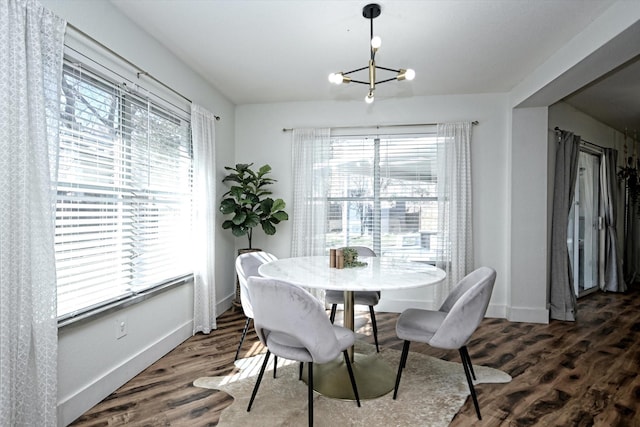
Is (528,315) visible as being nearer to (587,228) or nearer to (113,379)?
(587,228)

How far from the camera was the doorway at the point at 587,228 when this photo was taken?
4777 millimetres

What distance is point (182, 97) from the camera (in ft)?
10.2

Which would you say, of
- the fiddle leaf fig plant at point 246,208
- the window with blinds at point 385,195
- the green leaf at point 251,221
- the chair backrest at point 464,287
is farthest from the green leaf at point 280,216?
the chair backrest at point 464,287

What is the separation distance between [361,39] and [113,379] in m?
3.06

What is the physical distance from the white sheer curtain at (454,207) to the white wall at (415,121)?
6.2 inches

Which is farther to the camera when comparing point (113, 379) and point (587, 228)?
point (587, 228)

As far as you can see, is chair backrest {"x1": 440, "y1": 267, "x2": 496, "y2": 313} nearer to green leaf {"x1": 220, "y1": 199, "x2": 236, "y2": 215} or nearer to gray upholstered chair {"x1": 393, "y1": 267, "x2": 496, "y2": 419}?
gray upholstered chair {"x1": 393, "y1": 267, "x2": 496, "y2": 419}

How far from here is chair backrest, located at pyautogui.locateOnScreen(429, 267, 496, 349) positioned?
6.47ft

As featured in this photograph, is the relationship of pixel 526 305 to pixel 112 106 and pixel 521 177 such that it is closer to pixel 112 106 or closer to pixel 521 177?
pixel 521 177

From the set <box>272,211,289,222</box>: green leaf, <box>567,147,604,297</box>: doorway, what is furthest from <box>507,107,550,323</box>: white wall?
<box>272,211,289,222</box>: green leaf

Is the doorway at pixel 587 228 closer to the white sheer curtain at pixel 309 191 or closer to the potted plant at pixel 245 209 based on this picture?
the white sheer curtain at pixel 309 191

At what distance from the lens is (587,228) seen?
5.05 metres

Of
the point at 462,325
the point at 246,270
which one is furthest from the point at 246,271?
the point at 462,325

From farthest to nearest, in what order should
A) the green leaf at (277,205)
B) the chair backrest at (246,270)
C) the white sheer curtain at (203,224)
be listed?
the green leaf at (277,205), the white sheer curtain at (203,224), the chair backrest at (246,270)
